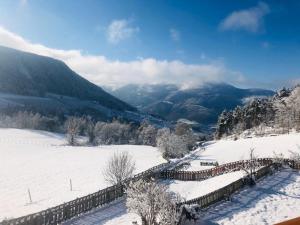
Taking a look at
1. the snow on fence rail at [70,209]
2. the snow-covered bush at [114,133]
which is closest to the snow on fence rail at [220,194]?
the snow on fence rail at [70,209]

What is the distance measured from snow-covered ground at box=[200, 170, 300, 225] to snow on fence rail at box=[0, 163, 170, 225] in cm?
901

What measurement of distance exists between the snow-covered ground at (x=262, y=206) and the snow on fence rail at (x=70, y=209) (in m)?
9.01

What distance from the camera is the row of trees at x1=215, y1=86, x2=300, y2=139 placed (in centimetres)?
9812

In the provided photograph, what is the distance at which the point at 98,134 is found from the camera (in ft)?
521

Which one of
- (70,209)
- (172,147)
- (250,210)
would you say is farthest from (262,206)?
(172,147)

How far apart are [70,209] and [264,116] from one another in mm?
108626

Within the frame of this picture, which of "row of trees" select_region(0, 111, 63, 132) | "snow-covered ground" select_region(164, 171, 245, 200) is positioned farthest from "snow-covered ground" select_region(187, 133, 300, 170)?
"row of trees" select_region(0, 111, 63, 132)

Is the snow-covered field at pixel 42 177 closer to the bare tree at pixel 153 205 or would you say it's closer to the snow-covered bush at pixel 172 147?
the snow-covered bush at pixel 172 147

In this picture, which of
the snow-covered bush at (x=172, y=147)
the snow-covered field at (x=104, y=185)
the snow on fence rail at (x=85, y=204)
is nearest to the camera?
the snow on fence rail at (x=85, y=204)

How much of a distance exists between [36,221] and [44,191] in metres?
20.1

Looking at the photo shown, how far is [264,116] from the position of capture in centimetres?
12656

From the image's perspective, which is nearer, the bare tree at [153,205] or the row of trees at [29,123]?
the bare tree at [153,205]

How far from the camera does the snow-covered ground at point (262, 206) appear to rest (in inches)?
949

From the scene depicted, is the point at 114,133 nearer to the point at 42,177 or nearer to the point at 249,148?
the point at 249,148
